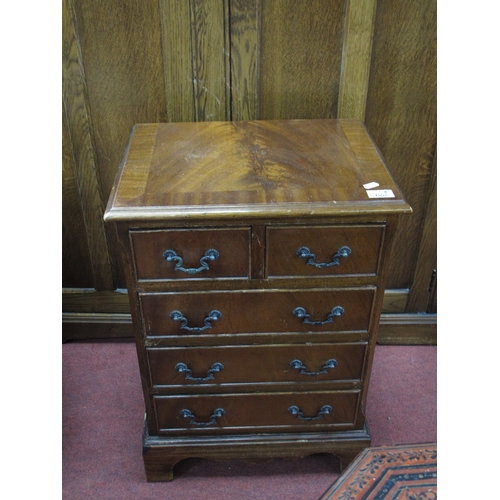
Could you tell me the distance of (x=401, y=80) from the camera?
191cm

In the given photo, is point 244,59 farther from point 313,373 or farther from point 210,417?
point 210,417

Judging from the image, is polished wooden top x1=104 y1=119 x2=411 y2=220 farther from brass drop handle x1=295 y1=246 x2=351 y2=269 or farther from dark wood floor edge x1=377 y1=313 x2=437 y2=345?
dark wood floor edge x1=377 y1=313 x2=437 y2=345

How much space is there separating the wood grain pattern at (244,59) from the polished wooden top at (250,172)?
0.48 feet

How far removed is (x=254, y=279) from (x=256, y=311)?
0.11 meters

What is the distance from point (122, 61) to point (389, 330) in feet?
4.84

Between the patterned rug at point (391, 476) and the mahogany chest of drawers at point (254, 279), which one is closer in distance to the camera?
the patterned rug at point (391, 476)

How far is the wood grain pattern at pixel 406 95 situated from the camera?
1814 mm

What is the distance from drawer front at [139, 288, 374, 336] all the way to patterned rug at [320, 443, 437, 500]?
1.23 feet

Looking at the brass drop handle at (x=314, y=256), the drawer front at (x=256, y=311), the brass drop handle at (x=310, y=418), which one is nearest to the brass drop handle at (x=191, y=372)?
the drawer front at (x=256, y=311)

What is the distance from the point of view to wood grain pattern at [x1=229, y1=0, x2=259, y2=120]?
177 cm

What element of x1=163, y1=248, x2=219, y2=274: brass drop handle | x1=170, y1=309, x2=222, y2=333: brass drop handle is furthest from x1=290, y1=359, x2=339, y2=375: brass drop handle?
x1=163, y1=248, x2=219, y2=274: brass drop handle

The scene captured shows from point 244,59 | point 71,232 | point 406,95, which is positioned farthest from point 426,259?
point 71,232

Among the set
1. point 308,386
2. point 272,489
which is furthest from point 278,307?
point 272,489

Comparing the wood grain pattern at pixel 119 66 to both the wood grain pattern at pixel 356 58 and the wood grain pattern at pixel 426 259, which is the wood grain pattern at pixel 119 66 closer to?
the wood grain pattern at pixel 356 58
